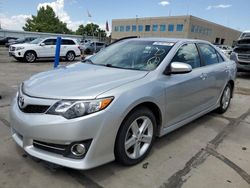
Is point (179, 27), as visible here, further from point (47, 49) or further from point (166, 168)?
point (166, 168)

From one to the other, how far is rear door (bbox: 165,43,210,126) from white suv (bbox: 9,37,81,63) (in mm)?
12694

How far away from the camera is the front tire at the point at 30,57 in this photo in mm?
14594

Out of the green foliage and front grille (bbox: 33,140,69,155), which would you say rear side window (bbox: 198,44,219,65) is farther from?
the green foliage

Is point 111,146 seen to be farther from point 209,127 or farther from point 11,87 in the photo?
point 11,87

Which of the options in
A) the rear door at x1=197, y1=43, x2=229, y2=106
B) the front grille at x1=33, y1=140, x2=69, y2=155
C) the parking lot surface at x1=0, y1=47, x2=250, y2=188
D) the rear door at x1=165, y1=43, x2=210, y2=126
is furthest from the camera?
the rear door at x1=197, y1=43, x2=229, y2=106

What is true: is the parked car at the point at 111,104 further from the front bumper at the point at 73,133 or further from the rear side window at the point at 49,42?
the rear side window at the point at 49,42

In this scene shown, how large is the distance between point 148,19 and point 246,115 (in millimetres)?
62370

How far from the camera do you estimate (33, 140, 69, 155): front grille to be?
2420 mm

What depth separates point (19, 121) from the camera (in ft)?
8.45

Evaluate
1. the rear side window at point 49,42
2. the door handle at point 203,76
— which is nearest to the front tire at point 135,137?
the door handle at point 203,76

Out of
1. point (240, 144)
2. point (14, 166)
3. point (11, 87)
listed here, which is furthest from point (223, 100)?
point (11, 87)

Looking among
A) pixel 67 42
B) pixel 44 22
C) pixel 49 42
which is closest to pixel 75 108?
pixel 49 42

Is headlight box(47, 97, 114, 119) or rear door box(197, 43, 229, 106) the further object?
rear door box(197, 43, 229, 106)

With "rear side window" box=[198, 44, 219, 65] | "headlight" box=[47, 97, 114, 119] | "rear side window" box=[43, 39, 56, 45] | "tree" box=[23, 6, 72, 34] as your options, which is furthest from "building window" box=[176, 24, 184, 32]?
"headlight" box=[47, 97, 114, 119]
